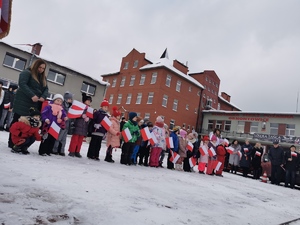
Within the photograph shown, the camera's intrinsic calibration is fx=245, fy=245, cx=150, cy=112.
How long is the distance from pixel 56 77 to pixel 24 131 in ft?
77.0

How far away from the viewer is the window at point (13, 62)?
23466 millimetres

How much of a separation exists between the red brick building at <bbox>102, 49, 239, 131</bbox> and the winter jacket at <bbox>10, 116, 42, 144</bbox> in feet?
94.4

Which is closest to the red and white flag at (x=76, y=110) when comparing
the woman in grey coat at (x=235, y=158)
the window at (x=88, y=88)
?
the woman in grey coat at (x=235, y=158)

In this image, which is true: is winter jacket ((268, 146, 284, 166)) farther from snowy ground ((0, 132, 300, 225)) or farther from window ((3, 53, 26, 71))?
window ((3, 53, 26, 71))

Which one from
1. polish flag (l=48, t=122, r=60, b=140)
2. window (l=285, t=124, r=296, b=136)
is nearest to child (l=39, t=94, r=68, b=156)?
polish flag (l=48, t=122, r=60, b=140)

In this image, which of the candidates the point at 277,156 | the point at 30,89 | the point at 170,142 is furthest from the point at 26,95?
the point at 277,156

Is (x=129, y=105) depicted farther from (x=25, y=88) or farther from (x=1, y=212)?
(x=1, y=212)

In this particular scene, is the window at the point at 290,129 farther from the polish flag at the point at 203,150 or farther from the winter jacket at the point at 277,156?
the polish flag at the point at 203,150

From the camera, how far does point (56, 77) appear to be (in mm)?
26578

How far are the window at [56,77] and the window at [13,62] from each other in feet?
8.76

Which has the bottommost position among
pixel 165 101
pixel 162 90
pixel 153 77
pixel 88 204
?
pixel 88 204

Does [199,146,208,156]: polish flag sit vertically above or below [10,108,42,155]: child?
above

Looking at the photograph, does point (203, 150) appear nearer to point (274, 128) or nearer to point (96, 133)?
point (96, 133)

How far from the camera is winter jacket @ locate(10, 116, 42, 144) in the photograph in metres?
4.77
